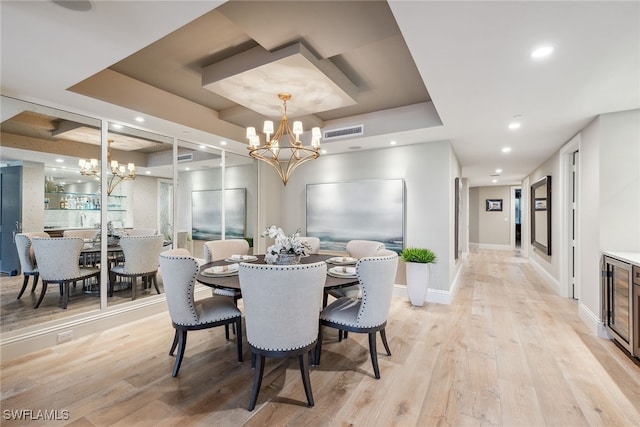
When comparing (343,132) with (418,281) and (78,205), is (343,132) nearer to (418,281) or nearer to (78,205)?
(418,281)

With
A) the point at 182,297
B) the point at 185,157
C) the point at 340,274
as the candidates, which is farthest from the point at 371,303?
the point at 185,157

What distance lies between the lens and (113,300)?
3.50m

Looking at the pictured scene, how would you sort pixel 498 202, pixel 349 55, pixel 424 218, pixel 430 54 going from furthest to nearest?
pixel 498 202
pixel 424 218
pixel 349 55
pixel 430 54

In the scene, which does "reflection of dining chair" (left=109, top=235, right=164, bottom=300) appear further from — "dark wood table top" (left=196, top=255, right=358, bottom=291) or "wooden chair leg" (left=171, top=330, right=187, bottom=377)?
"wooden chair leg" (left=171, top=330, right=187, bottom=377)

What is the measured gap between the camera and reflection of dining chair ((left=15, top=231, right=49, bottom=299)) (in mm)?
2936

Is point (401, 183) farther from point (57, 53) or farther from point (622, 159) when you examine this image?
point (57, 53)

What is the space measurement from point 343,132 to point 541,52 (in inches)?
105

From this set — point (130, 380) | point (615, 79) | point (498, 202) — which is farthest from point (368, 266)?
point (498, 202)

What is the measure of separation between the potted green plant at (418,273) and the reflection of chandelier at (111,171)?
3.95 meters

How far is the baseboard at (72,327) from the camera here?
267cm

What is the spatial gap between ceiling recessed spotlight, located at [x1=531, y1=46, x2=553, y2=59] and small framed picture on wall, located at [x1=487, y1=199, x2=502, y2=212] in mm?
9767

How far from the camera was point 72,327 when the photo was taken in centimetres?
305

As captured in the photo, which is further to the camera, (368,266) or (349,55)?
(349,55)

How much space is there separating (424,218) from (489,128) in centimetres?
152
